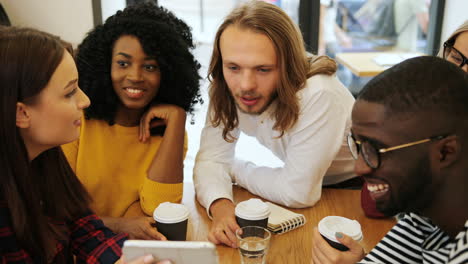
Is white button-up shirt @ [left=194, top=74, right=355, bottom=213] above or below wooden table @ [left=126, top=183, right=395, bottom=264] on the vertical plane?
above

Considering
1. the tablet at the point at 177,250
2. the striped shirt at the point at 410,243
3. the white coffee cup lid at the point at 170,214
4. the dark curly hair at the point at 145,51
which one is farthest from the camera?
the dark curly hair at the point at 145,51

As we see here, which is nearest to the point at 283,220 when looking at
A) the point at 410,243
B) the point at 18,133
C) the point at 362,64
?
the point at 410,243

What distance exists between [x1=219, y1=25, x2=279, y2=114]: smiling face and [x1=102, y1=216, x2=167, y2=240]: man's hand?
1.73ft

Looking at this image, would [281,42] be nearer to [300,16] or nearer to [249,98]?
[249,98]

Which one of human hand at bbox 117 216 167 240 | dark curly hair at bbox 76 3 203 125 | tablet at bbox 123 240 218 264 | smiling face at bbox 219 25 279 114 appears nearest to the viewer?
tablet at bbox 123 240 218 264

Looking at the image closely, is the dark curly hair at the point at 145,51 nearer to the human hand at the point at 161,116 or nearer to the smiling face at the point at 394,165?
the human hand at the point at 161,116

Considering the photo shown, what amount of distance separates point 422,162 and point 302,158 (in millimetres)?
702

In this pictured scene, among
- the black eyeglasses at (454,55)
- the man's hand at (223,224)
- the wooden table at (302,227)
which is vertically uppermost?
the black eyeglasses at (454,55)

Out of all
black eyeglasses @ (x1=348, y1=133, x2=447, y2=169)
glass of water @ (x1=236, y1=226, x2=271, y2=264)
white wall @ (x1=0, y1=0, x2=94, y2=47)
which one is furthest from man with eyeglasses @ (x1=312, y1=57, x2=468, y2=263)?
white wall @ (x1=0, y1=0, x2=94, y2=47)

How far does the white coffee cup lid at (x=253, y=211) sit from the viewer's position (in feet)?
4.28

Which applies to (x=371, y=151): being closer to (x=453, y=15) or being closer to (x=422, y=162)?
(x=422, y=162)

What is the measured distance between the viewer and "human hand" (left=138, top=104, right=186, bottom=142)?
1706 millimetres

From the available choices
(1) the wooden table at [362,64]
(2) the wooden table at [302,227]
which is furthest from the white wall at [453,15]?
(2) the wooden table at [302,227]

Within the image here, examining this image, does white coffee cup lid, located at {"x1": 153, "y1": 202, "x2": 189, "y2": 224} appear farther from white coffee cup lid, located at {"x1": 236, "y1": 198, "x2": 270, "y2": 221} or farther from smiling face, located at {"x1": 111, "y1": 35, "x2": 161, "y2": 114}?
smiling face, located at {"x1": 111, "y1": 35, "x2": 161, "y2": 114}
